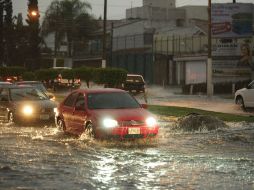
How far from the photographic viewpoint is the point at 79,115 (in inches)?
650

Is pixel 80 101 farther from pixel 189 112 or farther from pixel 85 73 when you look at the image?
pixel 85 73

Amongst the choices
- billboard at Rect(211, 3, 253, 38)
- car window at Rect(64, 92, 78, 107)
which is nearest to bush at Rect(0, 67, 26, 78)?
billboard at Rect(211, 3, 253, 38)

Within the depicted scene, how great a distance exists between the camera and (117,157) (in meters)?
13.3

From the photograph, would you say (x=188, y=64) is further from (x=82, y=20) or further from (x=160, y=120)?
(x=160, y=120)

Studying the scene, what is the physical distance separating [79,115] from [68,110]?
111 centimetres

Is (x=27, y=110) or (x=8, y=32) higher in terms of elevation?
(x=8, y=32)

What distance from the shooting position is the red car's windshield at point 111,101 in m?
16.3

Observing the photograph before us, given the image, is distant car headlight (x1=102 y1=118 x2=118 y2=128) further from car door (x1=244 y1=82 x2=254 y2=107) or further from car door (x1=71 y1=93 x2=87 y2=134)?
car door (x1=244 y1=82 x2=254 y2=107)

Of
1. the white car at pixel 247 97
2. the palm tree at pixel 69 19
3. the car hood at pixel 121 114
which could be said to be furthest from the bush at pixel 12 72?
the car hood at pixel 121 114

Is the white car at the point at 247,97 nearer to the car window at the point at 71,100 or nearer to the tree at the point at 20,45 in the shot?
the car window at the point at 71,100

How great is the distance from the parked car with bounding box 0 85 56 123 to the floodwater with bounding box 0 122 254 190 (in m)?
Result: 2.52

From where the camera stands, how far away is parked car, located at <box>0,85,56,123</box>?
21345 mm

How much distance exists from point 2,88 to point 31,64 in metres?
47.6

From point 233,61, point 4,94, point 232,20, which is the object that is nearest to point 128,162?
point 4,94
